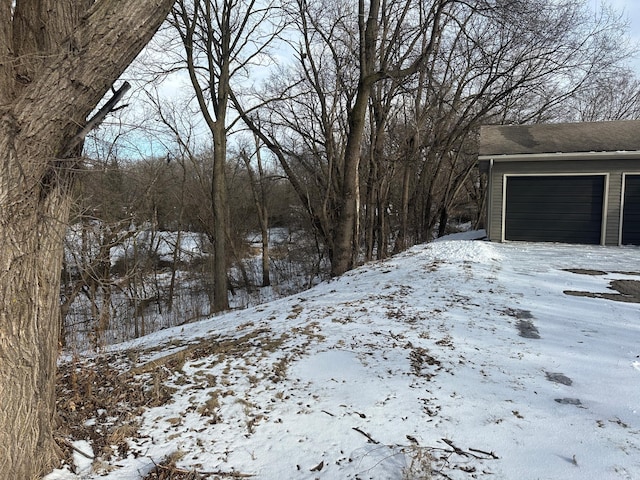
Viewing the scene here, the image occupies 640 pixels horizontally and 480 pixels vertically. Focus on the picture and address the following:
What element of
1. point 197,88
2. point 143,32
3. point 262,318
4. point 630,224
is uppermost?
point 197,88

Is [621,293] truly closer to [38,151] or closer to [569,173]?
[569,173]

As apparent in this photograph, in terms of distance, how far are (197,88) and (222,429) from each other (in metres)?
11.7

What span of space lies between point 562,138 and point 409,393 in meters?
12.5

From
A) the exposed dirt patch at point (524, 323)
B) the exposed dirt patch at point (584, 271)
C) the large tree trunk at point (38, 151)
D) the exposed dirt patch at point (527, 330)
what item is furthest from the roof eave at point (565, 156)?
the large tree trunk at point (38, 151)

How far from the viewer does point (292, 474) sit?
8.12 feet

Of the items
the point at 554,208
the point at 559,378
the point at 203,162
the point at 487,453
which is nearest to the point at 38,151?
the point at 487,453

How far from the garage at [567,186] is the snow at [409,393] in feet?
22.4

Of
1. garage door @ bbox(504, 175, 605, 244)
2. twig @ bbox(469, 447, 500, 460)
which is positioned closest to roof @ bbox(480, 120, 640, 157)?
garage door @ bbox(504, 175, 605, 244)

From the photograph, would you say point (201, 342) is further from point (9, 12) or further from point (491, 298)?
point (491, 298)

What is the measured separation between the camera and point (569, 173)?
1203 cm

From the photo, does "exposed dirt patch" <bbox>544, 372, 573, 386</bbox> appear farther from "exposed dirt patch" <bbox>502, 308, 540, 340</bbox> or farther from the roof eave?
the roof eave

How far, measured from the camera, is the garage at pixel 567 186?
38.4ft

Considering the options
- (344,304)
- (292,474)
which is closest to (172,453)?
(292,474)

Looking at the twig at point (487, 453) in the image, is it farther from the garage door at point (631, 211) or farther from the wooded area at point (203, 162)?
the garage door at point (631, 211)
